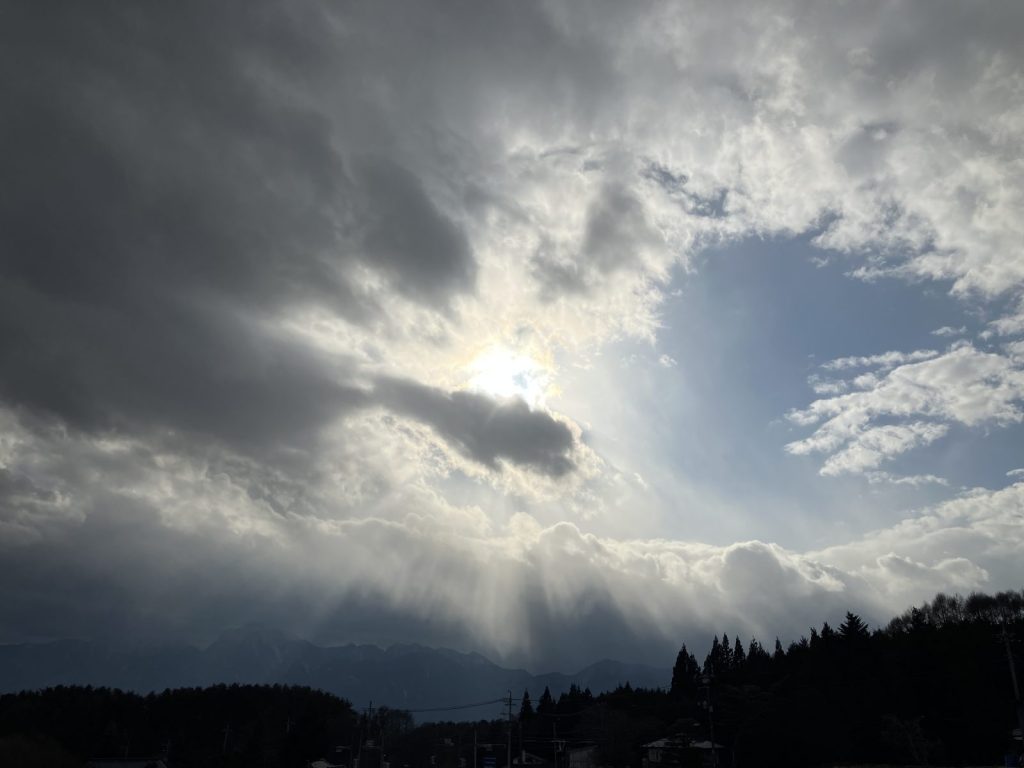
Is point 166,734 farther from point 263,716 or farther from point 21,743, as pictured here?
point 21,743

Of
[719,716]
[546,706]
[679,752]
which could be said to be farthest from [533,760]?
[679,752]

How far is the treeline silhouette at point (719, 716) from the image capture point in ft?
255

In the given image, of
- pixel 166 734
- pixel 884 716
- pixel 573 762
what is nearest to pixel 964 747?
pixel 884 716

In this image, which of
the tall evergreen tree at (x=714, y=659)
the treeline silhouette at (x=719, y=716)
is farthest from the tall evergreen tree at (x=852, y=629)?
the tall evergreen tree at (x=714, y=659)

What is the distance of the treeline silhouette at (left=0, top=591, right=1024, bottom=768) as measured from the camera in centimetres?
7762

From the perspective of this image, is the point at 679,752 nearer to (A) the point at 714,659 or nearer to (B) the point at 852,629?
(B) the point at 852,629

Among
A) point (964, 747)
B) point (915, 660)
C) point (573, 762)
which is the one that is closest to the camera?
point (964, 747)

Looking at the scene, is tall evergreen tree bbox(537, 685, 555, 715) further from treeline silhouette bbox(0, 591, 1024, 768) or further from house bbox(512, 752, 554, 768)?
house bbox(512, 752, 554, 768)

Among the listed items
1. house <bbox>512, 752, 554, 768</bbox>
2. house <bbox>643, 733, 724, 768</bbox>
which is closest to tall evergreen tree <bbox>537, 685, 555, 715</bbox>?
house <bbox>512, 752, 554, 768</bbox>

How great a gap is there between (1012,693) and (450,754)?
10046 centimetres

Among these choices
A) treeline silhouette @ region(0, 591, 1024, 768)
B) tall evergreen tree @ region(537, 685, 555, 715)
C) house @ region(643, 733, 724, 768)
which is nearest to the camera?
house @ region(643, 733, 724, 768)

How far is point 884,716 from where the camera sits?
77.4 meters

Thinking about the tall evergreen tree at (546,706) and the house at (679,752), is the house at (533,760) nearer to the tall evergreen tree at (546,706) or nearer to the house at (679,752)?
the tall evergreen tree at (546,706)

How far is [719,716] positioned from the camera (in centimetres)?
9825
